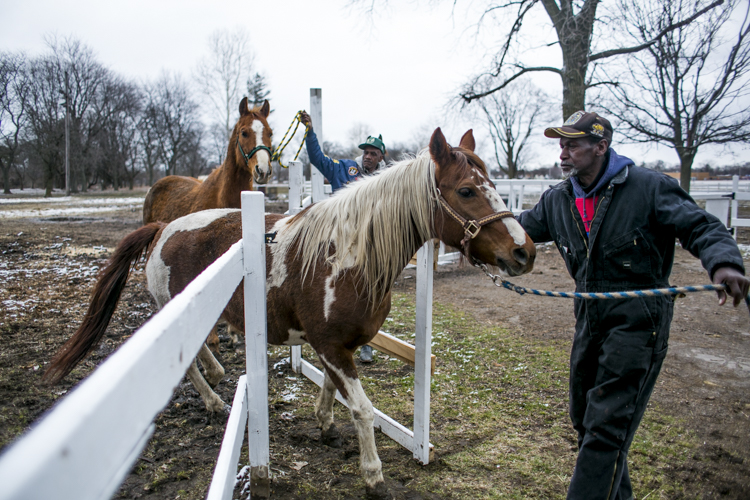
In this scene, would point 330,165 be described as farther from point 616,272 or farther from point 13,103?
point 13,103

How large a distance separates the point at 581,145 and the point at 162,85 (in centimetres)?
5162

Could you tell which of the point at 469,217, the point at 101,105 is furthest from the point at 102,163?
the point at 469,217

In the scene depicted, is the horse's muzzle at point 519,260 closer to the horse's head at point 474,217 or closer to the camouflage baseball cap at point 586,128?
the horse's head at point 474,217

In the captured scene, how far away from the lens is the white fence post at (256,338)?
6.48 feet

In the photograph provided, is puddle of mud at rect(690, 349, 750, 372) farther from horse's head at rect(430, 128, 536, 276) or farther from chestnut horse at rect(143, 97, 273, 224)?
chestnut horse at rect(143, 97, 273, 224)

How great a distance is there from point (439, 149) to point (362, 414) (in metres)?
1.54

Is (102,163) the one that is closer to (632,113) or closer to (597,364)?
(632,113)

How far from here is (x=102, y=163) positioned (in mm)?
42562

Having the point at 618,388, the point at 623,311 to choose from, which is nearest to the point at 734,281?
the point at 623,311

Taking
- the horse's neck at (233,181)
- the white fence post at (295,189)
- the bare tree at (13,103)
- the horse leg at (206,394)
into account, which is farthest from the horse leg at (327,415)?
the bare tree at (13,103)

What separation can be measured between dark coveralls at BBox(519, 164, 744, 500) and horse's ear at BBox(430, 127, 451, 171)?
803 millimetres

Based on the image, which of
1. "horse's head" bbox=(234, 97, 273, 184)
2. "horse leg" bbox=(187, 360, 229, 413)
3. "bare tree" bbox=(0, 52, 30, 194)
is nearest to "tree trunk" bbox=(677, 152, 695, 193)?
"horse's head" bbox=(234, 97, 273, 184)

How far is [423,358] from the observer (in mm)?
2760

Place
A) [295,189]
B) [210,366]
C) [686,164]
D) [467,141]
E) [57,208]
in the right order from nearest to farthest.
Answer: [467,141], [210,366], [295,189], [686,164], [57,208]
